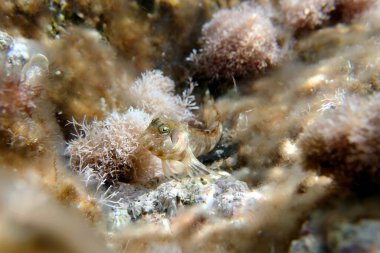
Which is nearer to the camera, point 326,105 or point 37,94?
point 37,94

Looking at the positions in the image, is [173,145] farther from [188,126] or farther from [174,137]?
[188,126]

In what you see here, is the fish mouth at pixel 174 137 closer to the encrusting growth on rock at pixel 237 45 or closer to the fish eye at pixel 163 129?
the fish eye at pixel 163 129

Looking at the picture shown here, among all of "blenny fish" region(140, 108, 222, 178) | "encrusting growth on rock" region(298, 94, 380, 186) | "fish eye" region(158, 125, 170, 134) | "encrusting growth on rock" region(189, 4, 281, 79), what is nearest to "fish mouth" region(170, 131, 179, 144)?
"blenny fish" region(140, 108, 222, 178)

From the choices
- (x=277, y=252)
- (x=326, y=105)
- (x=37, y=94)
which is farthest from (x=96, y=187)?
(x=326, y=105)

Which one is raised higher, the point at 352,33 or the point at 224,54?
the point at 224,54

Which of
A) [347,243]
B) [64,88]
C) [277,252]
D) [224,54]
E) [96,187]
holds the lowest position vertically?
[277,252]

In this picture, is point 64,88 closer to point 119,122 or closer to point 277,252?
point 119,122

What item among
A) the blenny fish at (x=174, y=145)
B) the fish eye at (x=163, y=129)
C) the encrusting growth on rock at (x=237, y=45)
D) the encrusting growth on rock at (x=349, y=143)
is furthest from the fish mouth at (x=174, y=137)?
the encrusting growth on rock at (x=349, y=143)
